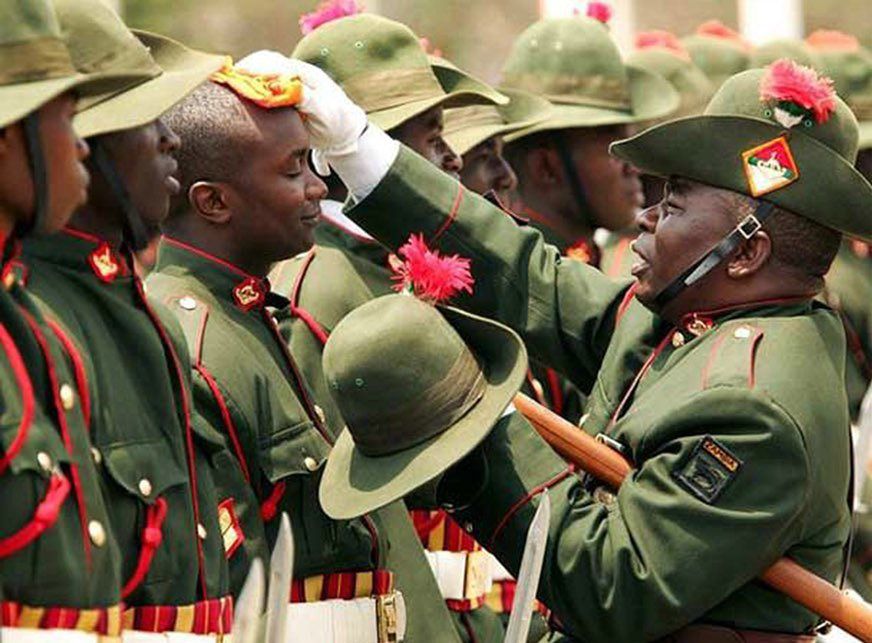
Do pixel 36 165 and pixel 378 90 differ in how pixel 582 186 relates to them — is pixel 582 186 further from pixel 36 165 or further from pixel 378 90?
pixel 36 165

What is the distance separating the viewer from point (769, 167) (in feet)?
20.9

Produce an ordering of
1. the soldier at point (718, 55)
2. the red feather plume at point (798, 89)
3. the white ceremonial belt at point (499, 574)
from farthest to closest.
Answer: the soldier at point (718, 55), the white ceremonial belt at point (499, 574), the red feather plume at point (798, 89)

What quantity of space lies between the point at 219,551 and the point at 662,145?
170cm

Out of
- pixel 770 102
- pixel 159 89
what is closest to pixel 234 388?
pixel 159 89

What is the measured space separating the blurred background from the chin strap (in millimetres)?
6835

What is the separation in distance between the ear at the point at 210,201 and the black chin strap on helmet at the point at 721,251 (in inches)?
42.4

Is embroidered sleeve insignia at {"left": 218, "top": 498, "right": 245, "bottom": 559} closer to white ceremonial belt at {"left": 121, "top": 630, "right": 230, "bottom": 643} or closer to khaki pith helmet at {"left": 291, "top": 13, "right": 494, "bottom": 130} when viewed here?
white ceremonial belt at {"left": 121, "top": 630, "right": 230, "bottom": 643}

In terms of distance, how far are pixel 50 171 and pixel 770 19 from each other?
10.9m

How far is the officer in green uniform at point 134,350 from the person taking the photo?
5.08m

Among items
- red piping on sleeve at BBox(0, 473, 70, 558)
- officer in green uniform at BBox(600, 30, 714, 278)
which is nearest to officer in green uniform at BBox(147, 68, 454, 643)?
red piping on sleeve at BBox(0, 473, 70, 558)

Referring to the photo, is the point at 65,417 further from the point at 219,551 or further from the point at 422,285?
the point at 422,285

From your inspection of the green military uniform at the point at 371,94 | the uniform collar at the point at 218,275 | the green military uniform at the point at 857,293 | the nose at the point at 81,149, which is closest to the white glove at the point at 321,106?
the uniform collar at the point at 218,275

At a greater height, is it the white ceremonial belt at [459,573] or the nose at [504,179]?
the nose at [504,179]

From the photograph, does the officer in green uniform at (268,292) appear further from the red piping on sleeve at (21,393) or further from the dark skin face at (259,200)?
the red piping on sleeve at (21,393)
